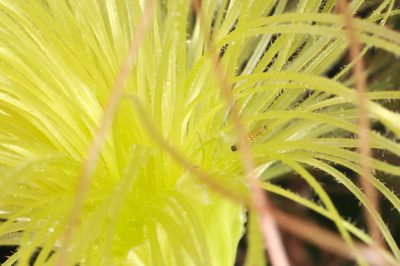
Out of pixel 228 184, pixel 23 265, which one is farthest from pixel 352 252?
pixel 23 265

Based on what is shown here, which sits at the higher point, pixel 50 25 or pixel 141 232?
pixel 50 25

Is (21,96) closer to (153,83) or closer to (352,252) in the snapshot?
(153,83)

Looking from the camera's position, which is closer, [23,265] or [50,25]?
[23,265]

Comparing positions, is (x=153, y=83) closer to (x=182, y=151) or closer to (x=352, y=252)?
(x=182, y=151)

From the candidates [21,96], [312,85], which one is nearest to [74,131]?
[21,96]

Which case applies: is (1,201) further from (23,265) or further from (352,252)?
(352,252)

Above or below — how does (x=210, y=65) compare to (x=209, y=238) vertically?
above

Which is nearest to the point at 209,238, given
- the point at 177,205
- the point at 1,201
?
the point at 177,205

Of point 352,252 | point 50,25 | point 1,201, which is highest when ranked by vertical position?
point 50,25
